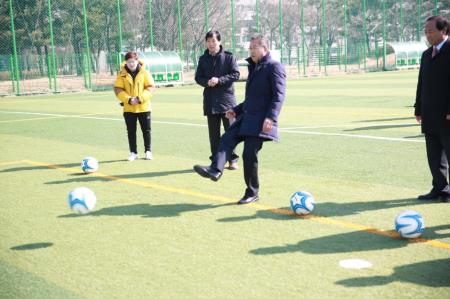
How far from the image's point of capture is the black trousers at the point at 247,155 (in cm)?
665

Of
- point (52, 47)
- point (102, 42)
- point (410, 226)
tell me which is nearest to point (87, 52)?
point (52, 47)

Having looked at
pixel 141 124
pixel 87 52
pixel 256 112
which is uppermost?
pixel 87 52

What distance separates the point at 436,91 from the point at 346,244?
2271 mm

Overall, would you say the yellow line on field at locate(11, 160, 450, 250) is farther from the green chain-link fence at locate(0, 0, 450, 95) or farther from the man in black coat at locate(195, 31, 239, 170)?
the green chain-link fence at locate(0, 0, 450, 95)

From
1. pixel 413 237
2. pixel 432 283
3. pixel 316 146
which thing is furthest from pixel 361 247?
pixel 316 146

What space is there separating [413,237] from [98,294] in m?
2.77

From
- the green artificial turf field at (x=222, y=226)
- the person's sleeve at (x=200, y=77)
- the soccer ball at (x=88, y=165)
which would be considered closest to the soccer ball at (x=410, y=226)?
the green artificial turf field at (x=222, y=226)

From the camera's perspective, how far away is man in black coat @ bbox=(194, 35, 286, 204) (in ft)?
21.4

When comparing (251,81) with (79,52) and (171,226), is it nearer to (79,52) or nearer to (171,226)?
(171,226)

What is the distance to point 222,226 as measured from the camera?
18.9ft

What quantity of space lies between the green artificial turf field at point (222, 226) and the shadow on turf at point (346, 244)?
17 mm

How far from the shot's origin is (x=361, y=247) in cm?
494

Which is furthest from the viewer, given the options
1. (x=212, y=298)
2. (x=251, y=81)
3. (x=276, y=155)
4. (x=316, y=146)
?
(x=316, y=146)

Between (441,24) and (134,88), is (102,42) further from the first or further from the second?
(441,24)
